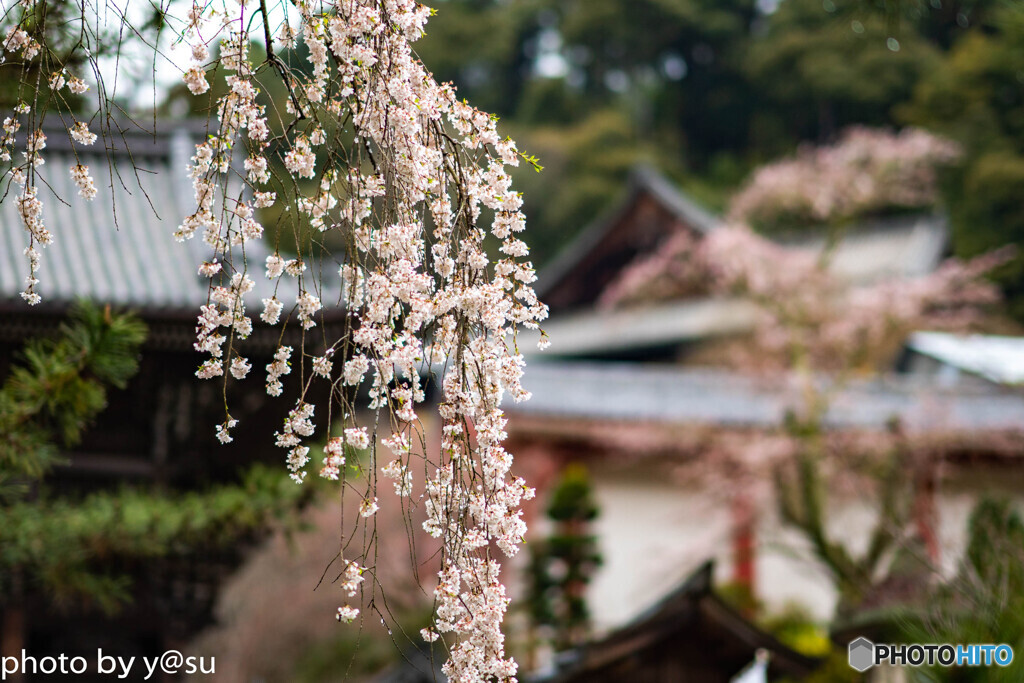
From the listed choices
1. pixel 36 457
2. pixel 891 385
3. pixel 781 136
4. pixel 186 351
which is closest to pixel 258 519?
pixel 186 351

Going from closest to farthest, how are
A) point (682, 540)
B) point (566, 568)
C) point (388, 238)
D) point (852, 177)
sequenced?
1. point (388, 238)
2. point (566, 568)
3. point (852, 177)
4. point (682, 540)

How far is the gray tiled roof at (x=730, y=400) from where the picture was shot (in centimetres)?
863

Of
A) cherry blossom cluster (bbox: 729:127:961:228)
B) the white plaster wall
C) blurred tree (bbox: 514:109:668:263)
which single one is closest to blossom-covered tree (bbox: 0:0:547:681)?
the white plaster wall

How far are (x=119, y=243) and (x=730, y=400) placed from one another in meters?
6.71

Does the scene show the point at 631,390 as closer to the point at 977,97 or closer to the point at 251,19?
the point at 977,97

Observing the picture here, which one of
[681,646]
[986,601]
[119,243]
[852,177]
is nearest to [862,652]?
[681,646]

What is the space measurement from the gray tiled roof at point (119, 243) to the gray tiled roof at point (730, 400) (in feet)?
14.8

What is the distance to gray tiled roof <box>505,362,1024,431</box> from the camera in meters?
8.63

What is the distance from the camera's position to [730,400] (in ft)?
31.9

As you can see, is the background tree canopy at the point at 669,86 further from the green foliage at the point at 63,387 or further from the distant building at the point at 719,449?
the green foliage at the point at 63,387

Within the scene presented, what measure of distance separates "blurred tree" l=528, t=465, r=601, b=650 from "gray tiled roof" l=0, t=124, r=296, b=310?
336 centimetres

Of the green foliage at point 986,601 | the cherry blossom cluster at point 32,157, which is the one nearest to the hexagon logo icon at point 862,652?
the green foliage at point 986,601

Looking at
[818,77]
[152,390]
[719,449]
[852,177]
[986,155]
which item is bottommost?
[152,390]

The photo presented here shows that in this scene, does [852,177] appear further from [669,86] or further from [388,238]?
[669,86]
